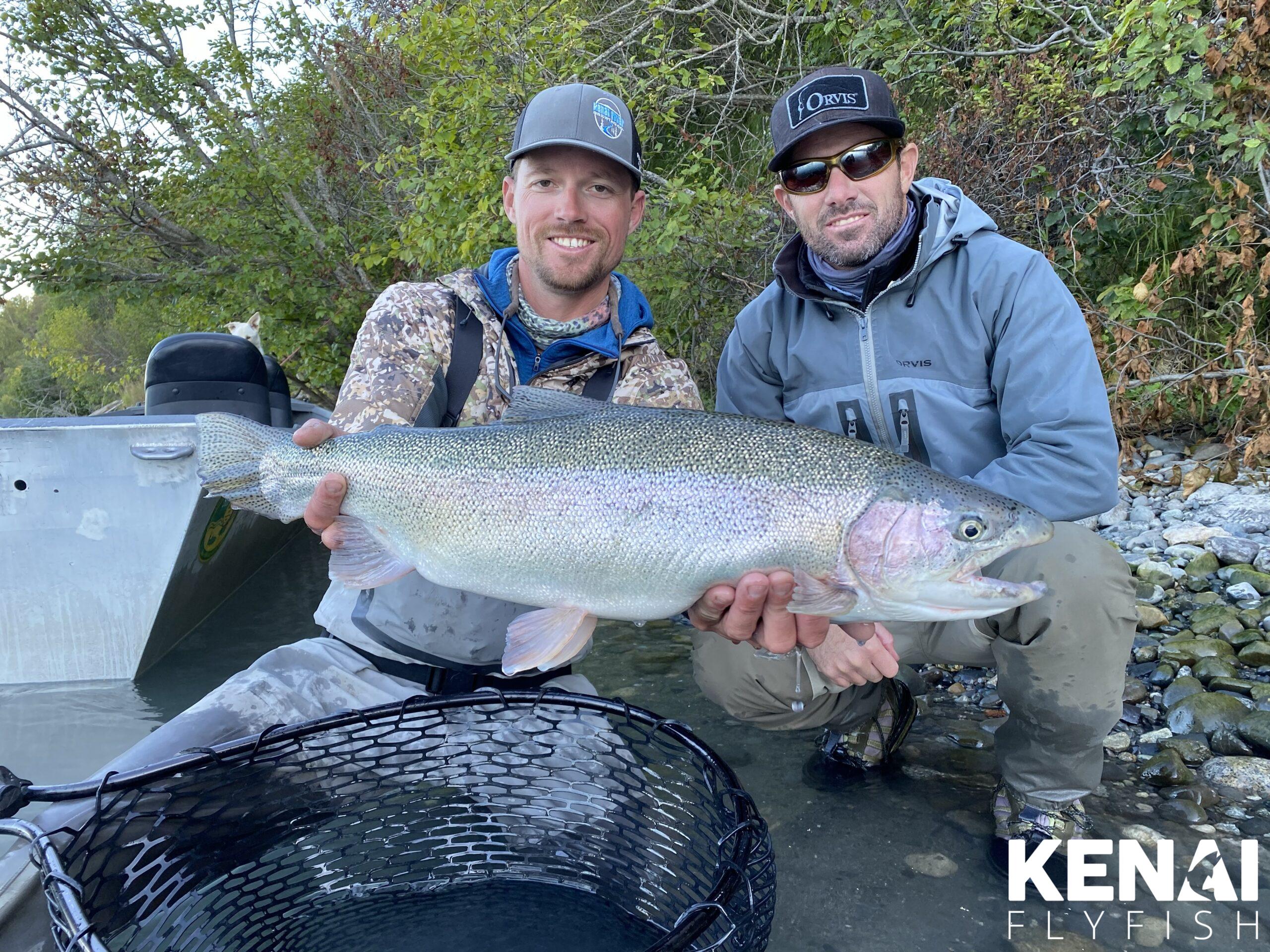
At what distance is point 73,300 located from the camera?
12.9 meters

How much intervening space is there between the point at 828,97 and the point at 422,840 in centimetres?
287

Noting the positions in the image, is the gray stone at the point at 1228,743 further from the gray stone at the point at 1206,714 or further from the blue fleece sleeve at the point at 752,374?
the blue fleece sleeve at the point at 752,374

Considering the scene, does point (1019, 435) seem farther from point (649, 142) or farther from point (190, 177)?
point (190, 177)

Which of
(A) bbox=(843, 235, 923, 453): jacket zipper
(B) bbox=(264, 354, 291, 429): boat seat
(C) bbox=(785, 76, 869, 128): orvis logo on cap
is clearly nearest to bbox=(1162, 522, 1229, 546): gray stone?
(A) bbox=(843, 235, 923, 453): jacket zipper

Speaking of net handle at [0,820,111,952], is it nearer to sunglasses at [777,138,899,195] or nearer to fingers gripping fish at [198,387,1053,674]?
fingers gripping fish at [198,387,1053,674]

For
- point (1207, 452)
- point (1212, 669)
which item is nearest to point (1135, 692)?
point (1212, 669)

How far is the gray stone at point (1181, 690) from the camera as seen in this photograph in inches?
143

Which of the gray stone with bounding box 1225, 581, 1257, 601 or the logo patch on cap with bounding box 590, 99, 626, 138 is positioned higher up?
the logo patch on cap with bounding box 590, 99, 626, 138

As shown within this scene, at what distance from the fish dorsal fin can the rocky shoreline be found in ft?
6.92

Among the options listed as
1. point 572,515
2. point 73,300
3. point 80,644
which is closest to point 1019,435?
point 572,515

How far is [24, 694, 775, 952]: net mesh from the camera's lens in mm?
2131

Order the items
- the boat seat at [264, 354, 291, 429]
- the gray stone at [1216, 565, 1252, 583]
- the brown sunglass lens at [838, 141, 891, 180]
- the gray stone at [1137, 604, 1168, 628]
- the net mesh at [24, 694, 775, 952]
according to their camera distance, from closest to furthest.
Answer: the net mesh at [24, 694, 775, 952], the brown sunglass lens at [838, 141, 891, 180], the gray stone at [1137, 604, 1168, 628], the gray stone at [1216, 565, 1252, 583], the boat seat at [264, 354, 291, 429]

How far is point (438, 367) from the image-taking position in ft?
9.91

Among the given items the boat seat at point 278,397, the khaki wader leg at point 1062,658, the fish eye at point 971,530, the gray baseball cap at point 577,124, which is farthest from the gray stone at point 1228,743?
the boat seat at point 278,397
